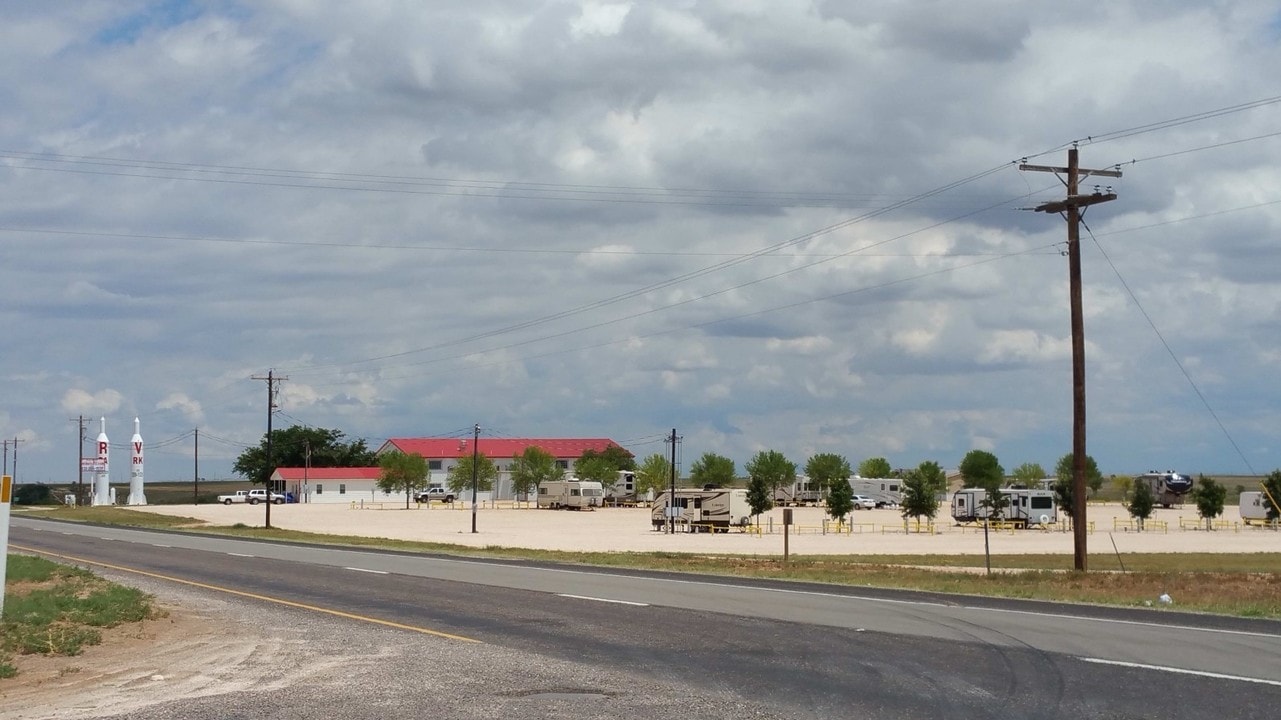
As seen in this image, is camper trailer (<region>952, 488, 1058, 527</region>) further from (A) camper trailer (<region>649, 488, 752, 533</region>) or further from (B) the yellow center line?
(B) the yellow center line

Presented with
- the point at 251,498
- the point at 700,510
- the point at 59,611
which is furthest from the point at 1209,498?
the point at 251,498

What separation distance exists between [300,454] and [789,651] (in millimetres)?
188396

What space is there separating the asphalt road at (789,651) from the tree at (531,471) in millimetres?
127102

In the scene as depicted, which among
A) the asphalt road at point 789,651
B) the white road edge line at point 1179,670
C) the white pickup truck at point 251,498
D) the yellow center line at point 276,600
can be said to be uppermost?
the white road edge line at point 1179,670

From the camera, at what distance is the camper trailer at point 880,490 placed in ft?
494

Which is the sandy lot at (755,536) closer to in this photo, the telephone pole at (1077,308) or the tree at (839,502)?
the tree at (839,502)

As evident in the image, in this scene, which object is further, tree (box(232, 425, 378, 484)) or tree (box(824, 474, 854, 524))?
tree (box(232, 425, 378, 484))

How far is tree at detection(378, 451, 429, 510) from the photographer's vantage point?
14638cm

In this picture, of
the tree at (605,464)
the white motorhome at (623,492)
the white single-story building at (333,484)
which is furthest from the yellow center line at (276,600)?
the white single-story building at (333,484)

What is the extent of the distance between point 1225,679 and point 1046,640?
362 cm

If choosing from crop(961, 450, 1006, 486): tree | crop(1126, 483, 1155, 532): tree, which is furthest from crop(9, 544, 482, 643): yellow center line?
crop(961, 450, 1006, 486): tree

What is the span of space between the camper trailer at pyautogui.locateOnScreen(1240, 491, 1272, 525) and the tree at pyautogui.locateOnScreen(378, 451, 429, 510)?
8855 centimetres

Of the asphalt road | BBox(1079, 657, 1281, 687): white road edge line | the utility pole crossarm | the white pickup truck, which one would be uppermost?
the utility pole crossarm

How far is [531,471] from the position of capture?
155 m
